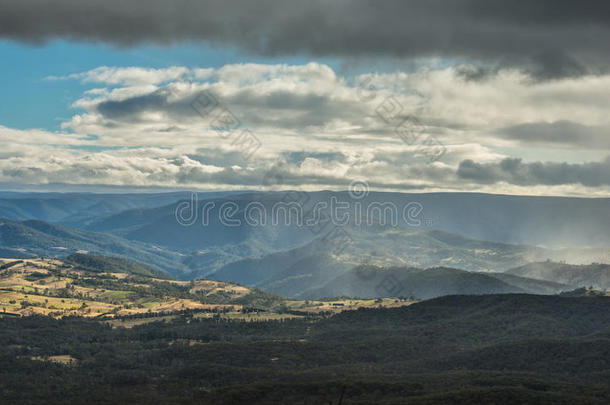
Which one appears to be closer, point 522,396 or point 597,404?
point 597,404

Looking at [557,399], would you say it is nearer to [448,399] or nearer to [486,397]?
[486,397]

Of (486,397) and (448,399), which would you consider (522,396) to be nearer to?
(486,397)

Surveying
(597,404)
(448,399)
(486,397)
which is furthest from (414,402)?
(597,404)

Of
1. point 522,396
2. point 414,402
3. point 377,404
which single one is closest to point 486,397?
point 522,396

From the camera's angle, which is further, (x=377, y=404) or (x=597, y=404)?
(x=377, y=404)

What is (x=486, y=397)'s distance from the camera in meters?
198

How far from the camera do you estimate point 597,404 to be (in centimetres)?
18150

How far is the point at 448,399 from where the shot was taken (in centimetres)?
19638

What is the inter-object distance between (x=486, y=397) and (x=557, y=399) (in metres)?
22.6

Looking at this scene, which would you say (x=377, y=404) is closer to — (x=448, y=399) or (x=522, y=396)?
(x=448, y=399)

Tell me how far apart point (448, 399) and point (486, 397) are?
13627 millimetres

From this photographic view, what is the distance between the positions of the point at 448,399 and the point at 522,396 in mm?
25754

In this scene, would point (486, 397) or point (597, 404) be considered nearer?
point (597, 404)

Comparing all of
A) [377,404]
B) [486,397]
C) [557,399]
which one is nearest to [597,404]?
[557,399]
